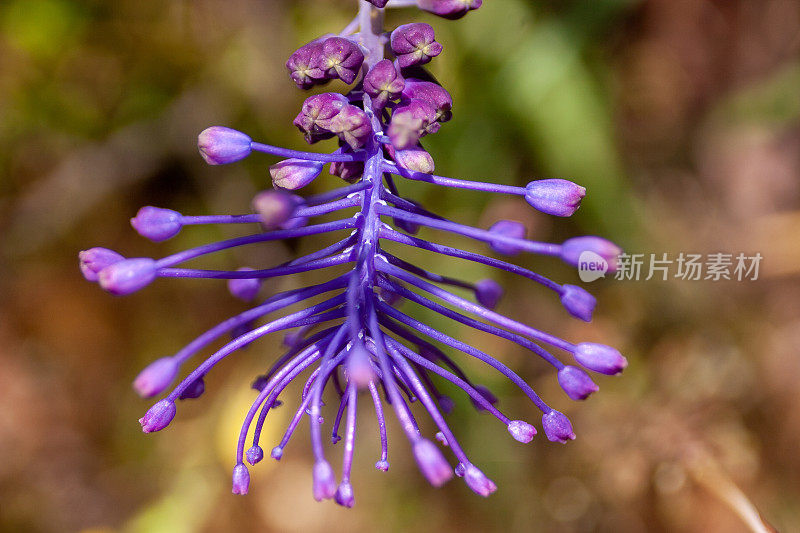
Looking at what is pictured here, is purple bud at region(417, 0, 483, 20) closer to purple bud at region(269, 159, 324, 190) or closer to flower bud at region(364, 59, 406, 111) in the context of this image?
flower bud at region(364, 59, 406, 111)

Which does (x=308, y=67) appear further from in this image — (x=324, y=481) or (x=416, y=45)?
(x=324, y=481)

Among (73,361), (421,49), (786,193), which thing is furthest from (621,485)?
(73,361)

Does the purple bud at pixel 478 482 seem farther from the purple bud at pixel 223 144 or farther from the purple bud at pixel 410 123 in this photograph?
the purple bud at pixel 223 144

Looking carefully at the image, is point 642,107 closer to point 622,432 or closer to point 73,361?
point 622,432

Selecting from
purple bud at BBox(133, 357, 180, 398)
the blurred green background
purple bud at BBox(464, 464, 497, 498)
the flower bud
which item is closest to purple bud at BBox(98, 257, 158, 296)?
purple bud at BBox(133, 357, 180, 398)

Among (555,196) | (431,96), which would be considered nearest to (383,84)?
(431,96)

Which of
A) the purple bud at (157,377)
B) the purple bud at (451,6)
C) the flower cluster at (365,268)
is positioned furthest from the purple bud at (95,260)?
the purple bud at (451,6)
